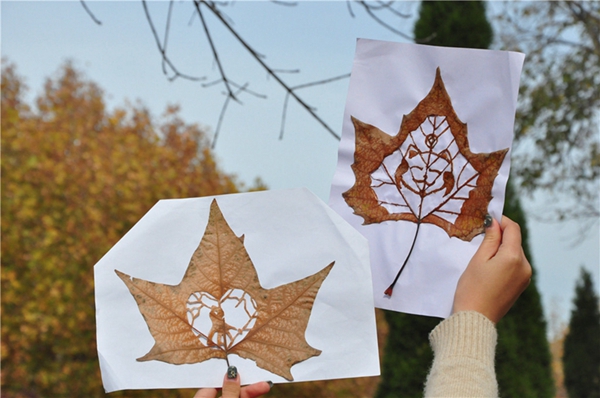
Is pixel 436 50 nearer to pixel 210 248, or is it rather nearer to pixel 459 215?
pixel 459 215

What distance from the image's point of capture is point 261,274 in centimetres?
90

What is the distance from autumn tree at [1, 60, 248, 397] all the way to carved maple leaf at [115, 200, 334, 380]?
3.34 metres

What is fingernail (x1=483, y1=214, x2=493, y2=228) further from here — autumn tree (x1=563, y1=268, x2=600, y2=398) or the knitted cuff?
autumn tree (x1=563, y1=268, x2=600, y2=398)

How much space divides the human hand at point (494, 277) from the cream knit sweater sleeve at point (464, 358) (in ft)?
0.10

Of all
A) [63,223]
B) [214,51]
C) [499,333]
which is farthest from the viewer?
[63,223]

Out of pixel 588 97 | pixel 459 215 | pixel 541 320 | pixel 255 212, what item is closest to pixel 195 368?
pixel 255 212

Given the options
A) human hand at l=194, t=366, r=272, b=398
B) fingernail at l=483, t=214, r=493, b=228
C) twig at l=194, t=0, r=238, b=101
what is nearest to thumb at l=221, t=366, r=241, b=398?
human hand at l=194, t=366, r=272, b=398

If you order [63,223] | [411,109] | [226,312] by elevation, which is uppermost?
[63,223]

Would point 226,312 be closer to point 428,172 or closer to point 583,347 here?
point 428,172

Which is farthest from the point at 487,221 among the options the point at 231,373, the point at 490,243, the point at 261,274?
the point at 231,373

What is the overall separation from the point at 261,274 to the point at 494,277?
1.27 ft

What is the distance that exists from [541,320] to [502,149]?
2881 mm

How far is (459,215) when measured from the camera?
939 millimetres

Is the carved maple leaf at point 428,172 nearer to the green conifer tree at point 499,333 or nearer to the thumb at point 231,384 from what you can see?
the thumb at point 231,384
